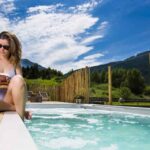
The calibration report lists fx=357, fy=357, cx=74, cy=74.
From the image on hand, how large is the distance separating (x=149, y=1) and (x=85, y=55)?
32.4 ft

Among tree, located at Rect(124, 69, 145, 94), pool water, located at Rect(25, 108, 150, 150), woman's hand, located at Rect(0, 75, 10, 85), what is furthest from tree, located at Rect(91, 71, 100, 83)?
woman's hand, located at Rect(0, 75, 10, 85)

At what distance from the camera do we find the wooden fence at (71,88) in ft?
44.5

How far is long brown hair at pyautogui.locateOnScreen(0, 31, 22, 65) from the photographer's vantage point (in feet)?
9.13

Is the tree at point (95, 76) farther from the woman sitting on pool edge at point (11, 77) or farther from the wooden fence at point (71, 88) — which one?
the woman sitting on pool edge at point (11, 77)

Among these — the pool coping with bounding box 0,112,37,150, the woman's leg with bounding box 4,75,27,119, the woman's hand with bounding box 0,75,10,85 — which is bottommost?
the pool coping with bounding box 0,112,37,150

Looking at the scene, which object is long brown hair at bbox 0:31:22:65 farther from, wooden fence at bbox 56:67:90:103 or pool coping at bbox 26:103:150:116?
wooden fence at bbox 56:67:90:103

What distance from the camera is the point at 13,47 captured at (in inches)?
110

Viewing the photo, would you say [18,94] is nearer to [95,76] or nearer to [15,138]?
[15,138]

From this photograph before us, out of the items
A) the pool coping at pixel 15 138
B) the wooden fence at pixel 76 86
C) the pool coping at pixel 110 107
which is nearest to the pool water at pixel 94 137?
the pool coping at pixel 110 107

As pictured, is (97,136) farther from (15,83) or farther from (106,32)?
(106,32)

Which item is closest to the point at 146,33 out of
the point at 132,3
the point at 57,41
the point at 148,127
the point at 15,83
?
the point at 132,3

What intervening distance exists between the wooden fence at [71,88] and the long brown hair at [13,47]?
34.1 ft

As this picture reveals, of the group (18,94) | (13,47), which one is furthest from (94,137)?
(18,94)

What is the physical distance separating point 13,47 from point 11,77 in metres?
0.27
